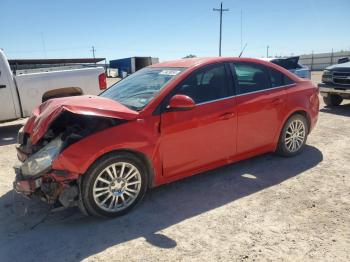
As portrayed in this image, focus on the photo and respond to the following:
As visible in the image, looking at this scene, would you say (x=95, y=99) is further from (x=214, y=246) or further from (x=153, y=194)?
(x=214, y=246)

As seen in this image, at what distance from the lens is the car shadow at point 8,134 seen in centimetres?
724

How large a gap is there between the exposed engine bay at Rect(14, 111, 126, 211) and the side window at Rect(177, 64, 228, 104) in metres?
0.99

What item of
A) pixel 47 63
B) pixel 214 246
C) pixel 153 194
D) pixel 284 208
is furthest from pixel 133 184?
pixel 47 63

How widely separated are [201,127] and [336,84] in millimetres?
6810

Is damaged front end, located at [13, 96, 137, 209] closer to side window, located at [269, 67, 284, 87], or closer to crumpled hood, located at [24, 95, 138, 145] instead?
crumpled hood, located at [24, 95, 138, 145]

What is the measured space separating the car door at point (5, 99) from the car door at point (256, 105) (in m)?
5.43

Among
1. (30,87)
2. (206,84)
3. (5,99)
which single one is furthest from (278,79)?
(5,99)

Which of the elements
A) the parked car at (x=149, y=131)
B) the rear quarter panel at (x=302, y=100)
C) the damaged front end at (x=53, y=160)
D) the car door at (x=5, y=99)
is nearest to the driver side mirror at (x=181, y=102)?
the parked car at (x=149, y=131)

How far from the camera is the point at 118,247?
3.13 meters

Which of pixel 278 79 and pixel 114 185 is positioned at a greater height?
pixel 278 79

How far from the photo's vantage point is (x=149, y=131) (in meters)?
3.71

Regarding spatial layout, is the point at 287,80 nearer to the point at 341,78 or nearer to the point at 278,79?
the point at 278,79

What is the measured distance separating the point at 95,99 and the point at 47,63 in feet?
23.7

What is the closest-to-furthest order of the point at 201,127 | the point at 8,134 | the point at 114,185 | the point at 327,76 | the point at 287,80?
the point at 114,185 → the point at 201,127 → the point at 287,80 → the point at 8,134 → the point at 327,76
